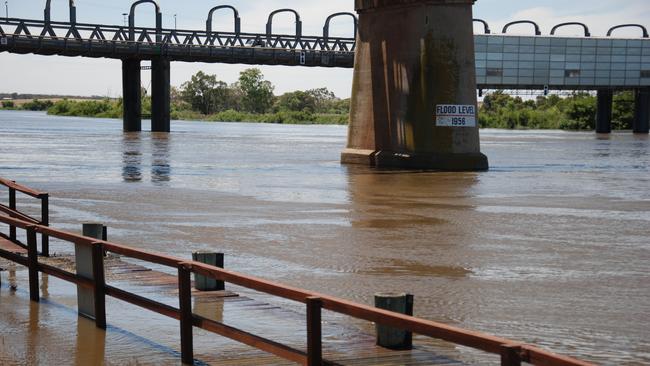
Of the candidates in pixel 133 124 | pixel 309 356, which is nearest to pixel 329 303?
pixel 309 356

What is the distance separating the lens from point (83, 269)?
999cm

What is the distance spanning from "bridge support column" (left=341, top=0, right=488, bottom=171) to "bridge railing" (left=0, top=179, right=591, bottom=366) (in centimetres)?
2673

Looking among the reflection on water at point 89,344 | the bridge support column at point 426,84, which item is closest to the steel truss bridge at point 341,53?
the bridge support column at point 426,84

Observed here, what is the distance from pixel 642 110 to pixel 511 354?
10259cm

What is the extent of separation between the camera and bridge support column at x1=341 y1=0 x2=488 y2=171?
120 ft

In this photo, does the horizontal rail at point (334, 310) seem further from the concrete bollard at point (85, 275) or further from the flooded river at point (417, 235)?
the flooded river at point (417, 235)

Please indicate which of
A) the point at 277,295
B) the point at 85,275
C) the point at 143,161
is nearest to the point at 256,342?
the point at 277,295

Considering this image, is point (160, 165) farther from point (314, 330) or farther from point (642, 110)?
point (642, 110)

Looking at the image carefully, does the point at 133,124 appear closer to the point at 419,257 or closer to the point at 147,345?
the point at 419,257

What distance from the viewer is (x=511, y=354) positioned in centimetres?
537

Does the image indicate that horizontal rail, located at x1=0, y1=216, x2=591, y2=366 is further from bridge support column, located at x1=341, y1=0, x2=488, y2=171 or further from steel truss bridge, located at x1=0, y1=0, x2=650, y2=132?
steel truss bridge, located at x1=0, y1=0, x2=650, y2=132

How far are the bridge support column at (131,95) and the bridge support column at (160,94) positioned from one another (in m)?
2.00

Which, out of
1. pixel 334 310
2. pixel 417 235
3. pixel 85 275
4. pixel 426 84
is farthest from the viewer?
pixel 426 84

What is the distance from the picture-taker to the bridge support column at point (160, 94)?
3514 inches
